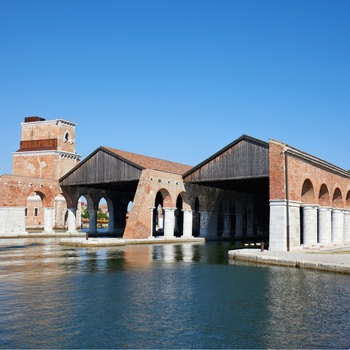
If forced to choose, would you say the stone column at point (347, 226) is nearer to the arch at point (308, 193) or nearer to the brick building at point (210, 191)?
the brick building at point (210, 191)

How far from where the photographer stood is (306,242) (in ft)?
107

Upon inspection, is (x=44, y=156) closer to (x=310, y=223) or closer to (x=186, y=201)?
(x=186, y=201)

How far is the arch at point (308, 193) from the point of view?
107ft

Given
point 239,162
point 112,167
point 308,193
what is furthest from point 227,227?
point 308,193

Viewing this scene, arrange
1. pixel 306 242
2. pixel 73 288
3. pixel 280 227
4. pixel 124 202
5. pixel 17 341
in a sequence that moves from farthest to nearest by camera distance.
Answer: pixel 124 202
pixel 306 242
pixel 280 227
pixel 73 288
pixel 17 341

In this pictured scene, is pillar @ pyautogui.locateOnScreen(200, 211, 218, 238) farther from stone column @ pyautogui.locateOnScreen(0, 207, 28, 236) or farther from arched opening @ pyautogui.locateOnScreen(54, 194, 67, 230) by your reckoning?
arched opening @ pyautogui.locateOnScreen(54, 194, 67, 230)

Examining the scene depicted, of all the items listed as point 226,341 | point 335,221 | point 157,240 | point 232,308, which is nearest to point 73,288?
point 232,308

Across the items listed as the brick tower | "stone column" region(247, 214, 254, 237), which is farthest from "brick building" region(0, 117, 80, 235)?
"stone column" region(247, 214, 254, 237)

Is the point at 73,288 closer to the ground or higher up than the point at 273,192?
closer to the ground

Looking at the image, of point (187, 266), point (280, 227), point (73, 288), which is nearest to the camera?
point (73, 288)

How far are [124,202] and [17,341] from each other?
50385 millimetres

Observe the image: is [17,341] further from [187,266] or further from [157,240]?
[157,240]

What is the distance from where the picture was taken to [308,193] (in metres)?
33.0

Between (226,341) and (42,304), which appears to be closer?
(226,341)
